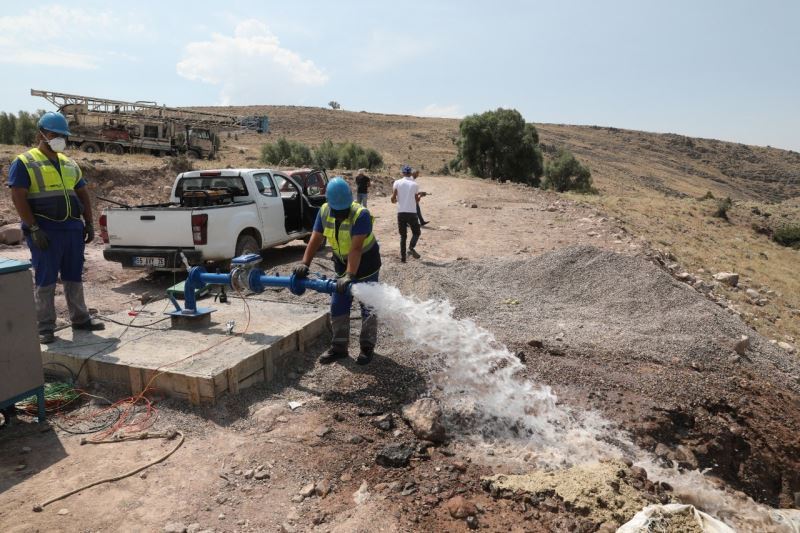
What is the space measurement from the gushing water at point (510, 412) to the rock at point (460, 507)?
2.52 ft

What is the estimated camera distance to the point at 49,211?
5.01m

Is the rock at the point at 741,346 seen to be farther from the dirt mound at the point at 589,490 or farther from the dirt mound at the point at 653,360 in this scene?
the dirt mound at the point at 589,490

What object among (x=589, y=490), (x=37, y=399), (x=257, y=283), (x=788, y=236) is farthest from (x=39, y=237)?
(x=788, y=236)

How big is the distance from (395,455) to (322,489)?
0.57m

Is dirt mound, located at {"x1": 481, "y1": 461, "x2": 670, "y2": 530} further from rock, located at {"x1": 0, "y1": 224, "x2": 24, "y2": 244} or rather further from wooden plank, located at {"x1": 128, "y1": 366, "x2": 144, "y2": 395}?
rock, located at {"x1": 0, "y1": 224, "x2": 24, "y2": 244}

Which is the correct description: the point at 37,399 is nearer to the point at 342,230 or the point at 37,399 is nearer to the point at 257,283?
the point at 257,283

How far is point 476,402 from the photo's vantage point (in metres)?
4.49

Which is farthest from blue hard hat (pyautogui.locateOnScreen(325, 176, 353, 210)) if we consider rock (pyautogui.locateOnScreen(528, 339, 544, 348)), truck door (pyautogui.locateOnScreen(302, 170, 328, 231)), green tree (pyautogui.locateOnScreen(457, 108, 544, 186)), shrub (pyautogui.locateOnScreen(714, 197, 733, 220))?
green tree (pyautogui.locateOnScreen(457, 108, 544, 186))

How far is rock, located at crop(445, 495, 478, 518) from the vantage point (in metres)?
3.15

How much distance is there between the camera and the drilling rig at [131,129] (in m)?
25.1

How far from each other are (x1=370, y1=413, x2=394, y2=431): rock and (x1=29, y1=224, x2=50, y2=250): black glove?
3299mm

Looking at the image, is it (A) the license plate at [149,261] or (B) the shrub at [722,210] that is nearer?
(A) the license plate at [149,261]

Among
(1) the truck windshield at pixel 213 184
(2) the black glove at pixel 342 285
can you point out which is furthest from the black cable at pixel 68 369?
(1) the truck windshield at pixel 213 184

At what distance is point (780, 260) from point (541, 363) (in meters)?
15.4
